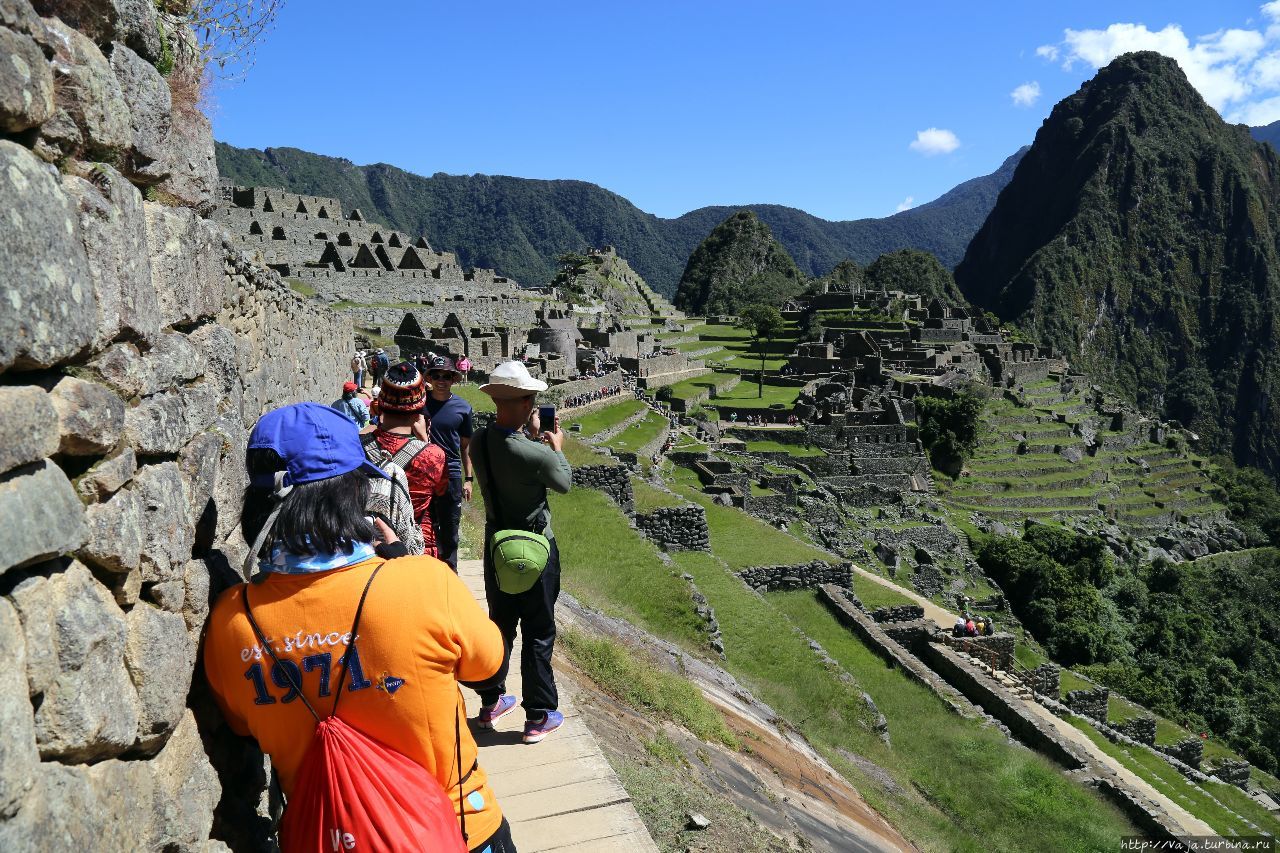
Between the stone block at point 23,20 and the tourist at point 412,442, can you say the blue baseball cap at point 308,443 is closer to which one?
the stone block at point 23,20

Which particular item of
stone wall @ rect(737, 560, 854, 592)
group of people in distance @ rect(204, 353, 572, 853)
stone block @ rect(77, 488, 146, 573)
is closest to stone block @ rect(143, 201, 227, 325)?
group of people in distance @ rect(204, 353, 572, 853)

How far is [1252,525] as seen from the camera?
57.1 metres

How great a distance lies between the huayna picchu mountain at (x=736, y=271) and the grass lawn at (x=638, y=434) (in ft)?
230

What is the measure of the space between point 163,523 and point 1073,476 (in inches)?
2082

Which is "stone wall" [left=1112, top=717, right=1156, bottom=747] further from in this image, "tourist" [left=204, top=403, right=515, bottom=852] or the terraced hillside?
"tourist" [left=204, top=403, right=515, bottom=852]

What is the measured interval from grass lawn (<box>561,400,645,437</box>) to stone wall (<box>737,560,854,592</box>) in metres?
9.77

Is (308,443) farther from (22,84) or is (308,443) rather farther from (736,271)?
(736,271)

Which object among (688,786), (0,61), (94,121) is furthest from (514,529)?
(0,61)

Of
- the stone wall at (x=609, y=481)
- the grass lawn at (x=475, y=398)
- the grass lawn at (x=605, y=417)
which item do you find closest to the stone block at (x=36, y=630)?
the stone wall at (x=609, y=481)

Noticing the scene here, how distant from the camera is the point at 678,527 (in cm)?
1623

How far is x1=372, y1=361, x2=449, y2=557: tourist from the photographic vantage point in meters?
3.96

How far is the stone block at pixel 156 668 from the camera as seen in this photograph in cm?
196

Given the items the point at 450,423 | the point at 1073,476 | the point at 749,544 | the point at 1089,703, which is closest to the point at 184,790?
the point at 450,423

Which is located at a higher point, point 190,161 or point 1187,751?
point 190,161
